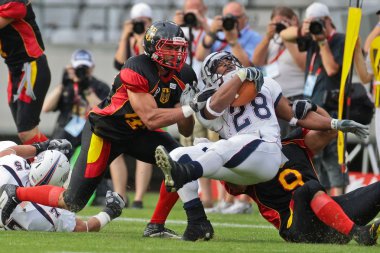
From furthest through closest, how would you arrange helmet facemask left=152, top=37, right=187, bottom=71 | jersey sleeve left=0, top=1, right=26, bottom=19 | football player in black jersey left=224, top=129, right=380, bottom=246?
jersey sleeve left=0, top=1, right=26, bottom=19
helmet facemask left=152, top=37, right=187, bottom=71
football player in black jersey left=224, top=129, right=380, bottom=246

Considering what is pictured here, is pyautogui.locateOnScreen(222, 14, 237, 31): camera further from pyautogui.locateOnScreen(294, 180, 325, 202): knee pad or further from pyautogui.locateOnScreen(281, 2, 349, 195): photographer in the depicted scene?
pyautogui.locateOnScreen(294, 180, 325, 202): knee pad

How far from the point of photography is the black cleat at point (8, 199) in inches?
301

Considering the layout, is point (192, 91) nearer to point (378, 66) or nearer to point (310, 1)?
point (378, 66)

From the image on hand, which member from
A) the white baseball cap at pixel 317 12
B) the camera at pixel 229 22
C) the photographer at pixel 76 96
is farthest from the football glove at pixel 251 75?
the photographer at pixel 76 96

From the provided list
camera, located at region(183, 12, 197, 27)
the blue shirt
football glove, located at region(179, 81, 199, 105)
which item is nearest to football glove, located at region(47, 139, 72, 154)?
football glove, located at region(179, 81, 199, 105)

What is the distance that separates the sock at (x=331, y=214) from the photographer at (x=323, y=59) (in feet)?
11.9

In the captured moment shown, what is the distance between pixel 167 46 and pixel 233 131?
773 mm

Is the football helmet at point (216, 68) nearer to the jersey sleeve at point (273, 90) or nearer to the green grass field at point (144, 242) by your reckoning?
the jersey sleeve at point (273, 90)

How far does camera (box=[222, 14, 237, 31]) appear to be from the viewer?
1095 centimetres

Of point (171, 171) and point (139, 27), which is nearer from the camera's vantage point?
point (171, 171)

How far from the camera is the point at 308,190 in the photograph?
691 cm

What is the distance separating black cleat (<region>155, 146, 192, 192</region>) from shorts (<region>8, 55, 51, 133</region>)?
3.37 m

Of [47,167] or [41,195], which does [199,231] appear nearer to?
[41,195]

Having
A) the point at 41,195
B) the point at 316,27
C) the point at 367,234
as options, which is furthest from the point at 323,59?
the point at 367,234
